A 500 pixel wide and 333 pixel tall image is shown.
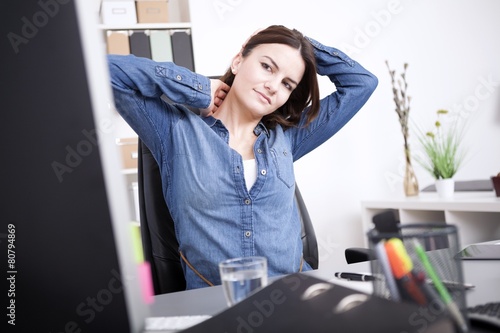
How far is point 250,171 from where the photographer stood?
54.3 inches

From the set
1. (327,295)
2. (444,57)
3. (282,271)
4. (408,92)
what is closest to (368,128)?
(408,92)

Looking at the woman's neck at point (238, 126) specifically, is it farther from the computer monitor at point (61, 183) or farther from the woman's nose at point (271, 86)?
the computer monitor at point (61, 183)

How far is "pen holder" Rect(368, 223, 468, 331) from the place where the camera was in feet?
1.58

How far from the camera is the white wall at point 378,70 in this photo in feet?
10.1

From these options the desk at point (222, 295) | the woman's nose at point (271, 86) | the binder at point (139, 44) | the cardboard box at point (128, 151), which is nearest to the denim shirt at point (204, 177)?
the woman's nose at point (271, 86)

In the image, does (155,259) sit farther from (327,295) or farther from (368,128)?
(368,128)

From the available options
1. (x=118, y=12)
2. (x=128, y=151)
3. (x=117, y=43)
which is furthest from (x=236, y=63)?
(x=118, y=12)

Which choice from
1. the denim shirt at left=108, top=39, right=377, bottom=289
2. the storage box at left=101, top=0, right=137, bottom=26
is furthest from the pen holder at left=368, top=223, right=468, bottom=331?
the storage box at left=101, top=0, right=137, bottom=26

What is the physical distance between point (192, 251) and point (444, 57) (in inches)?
106

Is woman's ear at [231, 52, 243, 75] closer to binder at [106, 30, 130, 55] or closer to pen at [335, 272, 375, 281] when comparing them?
pen at [335, 272, 375, 281]

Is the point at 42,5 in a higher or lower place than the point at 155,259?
higher

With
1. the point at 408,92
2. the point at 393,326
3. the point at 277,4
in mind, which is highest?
the point at 277,4

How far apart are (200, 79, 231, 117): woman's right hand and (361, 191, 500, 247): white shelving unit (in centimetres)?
108

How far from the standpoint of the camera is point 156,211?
1.39 metres
